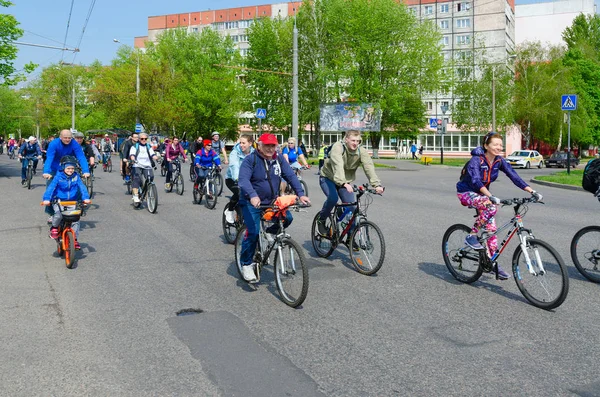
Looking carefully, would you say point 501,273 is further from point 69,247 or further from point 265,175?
point 69,247

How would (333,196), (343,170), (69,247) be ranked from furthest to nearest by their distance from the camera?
1. (333,196)
2. (69,247)
3. (343,170)

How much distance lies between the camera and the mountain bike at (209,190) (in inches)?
560

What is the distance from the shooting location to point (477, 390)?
387 centimetres

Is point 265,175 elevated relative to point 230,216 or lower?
elevated

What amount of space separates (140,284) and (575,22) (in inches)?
2999

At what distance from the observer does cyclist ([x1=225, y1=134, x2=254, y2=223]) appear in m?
8.67

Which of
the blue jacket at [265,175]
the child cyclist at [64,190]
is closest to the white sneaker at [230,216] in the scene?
the child cyclist at [64,190]

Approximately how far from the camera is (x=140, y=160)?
13984 millimetres

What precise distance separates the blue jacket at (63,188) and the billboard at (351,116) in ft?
116

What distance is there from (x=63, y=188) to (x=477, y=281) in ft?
18.4

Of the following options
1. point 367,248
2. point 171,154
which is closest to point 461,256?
point 367,248

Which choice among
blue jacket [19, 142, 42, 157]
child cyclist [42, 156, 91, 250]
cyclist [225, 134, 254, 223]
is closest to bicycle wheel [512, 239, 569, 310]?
cyclist [225, 134, 254, 223]

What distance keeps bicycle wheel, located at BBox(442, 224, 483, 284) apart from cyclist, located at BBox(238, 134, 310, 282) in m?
1.89

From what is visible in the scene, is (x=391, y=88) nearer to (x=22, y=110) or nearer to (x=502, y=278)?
(x=502, y=278)
